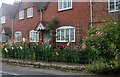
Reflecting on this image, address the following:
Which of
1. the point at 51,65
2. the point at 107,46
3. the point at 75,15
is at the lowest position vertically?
the point at 51,65

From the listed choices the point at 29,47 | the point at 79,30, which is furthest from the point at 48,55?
the point at 79,30

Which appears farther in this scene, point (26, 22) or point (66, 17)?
point (26, 22)

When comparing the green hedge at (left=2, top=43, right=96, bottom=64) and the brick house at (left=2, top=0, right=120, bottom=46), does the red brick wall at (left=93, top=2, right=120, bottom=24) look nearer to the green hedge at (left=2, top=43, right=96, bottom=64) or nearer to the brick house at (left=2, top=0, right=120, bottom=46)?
the brick house at (left=2, top=0, right=120, bottom=46)

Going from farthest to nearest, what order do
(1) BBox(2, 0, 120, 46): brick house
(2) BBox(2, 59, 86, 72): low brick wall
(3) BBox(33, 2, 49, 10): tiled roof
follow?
(3) BBox(33, 2, 49, 10): tiled roof < (1) BBox(2, 0, 120, 46): brick house < (2) BBox(2, 59, 86, 72): low brick wall

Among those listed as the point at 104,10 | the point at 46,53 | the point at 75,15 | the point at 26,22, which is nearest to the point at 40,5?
the point at 26,22

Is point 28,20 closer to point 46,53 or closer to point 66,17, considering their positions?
point 66,17

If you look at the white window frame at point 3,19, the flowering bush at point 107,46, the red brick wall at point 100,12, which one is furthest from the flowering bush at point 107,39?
the white window frame at point 3,19

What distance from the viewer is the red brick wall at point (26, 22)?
27312 mm

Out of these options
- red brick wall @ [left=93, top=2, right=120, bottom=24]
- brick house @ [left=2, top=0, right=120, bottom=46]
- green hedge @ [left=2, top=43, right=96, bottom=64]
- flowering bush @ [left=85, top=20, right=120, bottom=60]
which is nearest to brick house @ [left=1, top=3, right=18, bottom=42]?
brick house @ [left=2, top=0, right=120, bottom=46]

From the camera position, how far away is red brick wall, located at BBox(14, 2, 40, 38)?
27312 mm

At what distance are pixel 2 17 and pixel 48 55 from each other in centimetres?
2450

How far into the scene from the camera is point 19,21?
3162cm

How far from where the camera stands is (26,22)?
96.7 ft

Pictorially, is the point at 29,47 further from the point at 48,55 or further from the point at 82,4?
the point at 82,4
